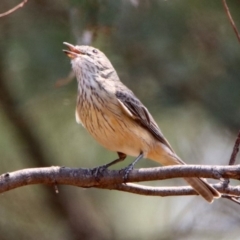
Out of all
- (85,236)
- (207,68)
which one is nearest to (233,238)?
(85,236)

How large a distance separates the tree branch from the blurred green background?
0.45 meters

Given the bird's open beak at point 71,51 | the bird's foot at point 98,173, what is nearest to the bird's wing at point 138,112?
the bird's open beak at point 71,51

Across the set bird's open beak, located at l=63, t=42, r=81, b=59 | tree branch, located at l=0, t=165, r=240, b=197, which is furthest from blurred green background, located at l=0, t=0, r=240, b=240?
tree branch, located at l=0, t=165, r=240, b=197

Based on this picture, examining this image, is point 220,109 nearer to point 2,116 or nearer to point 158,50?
point 158,50

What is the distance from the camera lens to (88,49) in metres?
2.96

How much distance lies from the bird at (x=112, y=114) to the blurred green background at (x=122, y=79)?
0.06 m

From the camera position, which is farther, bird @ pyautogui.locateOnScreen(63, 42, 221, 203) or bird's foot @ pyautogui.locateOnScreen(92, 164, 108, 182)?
bird @ pyautogui.locateOnScreen(63, 42, 221, 203)

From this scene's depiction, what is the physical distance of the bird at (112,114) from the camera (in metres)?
3.00

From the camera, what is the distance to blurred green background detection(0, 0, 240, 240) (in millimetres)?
2787

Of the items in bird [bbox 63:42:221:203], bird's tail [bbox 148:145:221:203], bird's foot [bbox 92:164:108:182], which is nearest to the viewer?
bird's foot [bbox 92:164:108:182]

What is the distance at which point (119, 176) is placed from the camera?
2529 mm

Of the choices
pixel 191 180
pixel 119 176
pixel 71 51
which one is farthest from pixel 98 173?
pixel 71 51

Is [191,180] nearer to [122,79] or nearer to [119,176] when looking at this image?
[119,176]

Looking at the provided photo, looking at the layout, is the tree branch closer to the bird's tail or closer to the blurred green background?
the bird's tail
